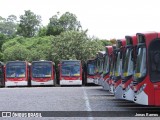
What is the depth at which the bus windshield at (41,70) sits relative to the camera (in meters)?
48.4

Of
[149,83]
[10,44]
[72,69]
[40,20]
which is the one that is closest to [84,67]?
[72,69]

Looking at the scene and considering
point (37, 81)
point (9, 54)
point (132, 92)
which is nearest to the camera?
point (132, 92)

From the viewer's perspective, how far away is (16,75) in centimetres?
4809

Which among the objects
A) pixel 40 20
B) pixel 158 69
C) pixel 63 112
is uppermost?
pixel 40 20

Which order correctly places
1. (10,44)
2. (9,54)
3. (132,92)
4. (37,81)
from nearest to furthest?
(132,92), (37,81), (9,54), (10,44)

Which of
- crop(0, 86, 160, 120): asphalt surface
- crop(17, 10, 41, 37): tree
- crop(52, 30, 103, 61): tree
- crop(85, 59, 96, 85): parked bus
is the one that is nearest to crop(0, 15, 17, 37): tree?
crop(17, 10, 41, 37): tree

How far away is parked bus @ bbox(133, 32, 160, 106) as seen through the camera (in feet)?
51.2

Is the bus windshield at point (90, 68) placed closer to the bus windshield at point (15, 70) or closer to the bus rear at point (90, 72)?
the bus rear at point (90, 72)

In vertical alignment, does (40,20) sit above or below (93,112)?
above

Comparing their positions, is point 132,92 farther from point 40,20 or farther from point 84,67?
point 40,20

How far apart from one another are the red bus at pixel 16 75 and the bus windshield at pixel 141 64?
32.4m

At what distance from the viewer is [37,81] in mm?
48406

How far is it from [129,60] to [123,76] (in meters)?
0.84

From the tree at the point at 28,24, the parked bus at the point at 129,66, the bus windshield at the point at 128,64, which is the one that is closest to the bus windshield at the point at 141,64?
the parked bus at the point at 129,66
